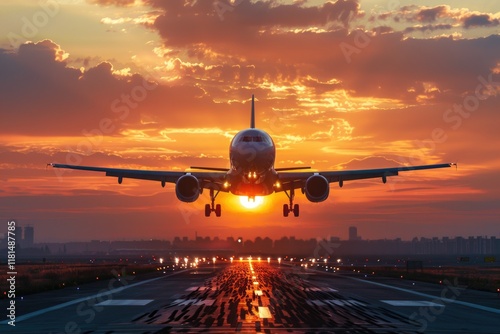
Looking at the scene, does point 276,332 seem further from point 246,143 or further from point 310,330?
point 246,143

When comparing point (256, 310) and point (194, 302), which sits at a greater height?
point (194, 302)

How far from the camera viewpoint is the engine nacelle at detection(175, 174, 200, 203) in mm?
58500

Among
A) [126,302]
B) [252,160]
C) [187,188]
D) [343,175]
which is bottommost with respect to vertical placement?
[126,302]

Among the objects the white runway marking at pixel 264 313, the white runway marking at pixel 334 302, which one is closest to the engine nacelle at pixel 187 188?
the white runway marking at pixel 334 302

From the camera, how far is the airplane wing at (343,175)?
63.6 meters

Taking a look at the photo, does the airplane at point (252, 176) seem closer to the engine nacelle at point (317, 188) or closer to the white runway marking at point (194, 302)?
the engine nacelle at point (317, 188)

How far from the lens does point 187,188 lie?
58594 mm

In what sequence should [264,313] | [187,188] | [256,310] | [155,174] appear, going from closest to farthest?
[264,313] < [256,310] < [187,188] < [155,174]

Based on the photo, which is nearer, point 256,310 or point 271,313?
point 271,313

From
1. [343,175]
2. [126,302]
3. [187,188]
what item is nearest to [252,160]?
[187,188]

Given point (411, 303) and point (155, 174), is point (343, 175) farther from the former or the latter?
point (411, 303)

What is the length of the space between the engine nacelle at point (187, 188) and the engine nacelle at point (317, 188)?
8.86 m

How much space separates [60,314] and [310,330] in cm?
1237

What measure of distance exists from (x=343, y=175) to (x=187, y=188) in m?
16.0
